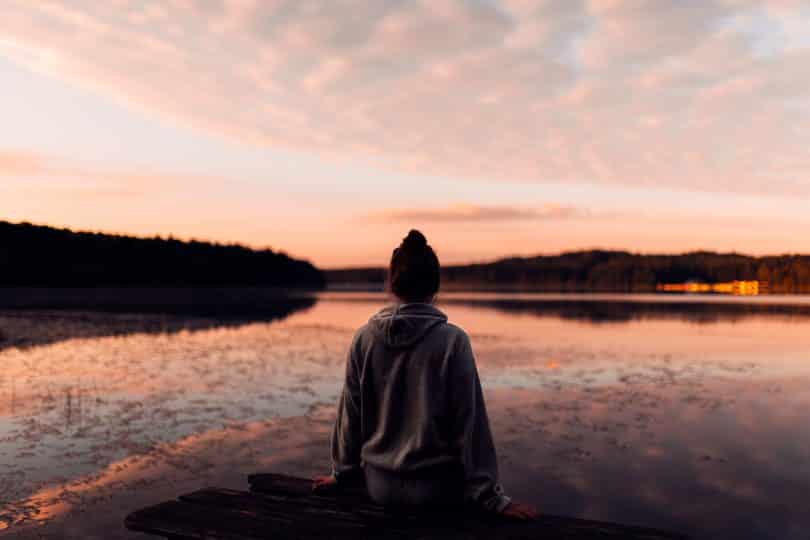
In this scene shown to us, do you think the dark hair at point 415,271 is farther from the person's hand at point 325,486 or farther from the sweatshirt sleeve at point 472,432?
the person's hand at point 325,486

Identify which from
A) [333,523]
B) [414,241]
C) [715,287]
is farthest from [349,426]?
[715,287]

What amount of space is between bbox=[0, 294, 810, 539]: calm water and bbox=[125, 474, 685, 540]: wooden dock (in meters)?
3.52

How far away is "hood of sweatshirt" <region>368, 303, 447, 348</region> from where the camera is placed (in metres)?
3.84

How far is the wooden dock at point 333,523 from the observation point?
3.79 m

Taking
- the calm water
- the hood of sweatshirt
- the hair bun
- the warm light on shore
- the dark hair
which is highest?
the hair bun

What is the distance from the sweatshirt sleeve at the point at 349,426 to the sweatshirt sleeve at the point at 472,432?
679 mm

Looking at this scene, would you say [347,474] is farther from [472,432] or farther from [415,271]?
[415,271]

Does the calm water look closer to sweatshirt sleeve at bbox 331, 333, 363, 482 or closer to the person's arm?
sweatshirt sleeve at bbox 331, 333, 363, 482

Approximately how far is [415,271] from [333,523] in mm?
1714

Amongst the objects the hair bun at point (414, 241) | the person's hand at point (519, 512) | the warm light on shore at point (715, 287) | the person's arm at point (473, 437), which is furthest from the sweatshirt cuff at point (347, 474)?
the warm light on shore at point (715, 287)

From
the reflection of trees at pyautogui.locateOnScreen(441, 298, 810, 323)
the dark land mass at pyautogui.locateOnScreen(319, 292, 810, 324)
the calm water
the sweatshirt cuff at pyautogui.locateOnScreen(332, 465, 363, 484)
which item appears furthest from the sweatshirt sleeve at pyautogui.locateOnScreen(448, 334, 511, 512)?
the reflection of trees at pyautogui.locateOnScreen(441, 298, 810, 323)

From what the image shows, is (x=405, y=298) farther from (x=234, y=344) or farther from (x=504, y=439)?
(x=234, y=344)

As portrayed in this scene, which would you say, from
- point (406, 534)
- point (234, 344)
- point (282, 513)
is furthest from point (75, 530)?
point (234, 344)

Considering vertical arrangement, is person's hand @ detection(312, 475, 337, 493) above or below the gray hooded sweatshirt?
below
